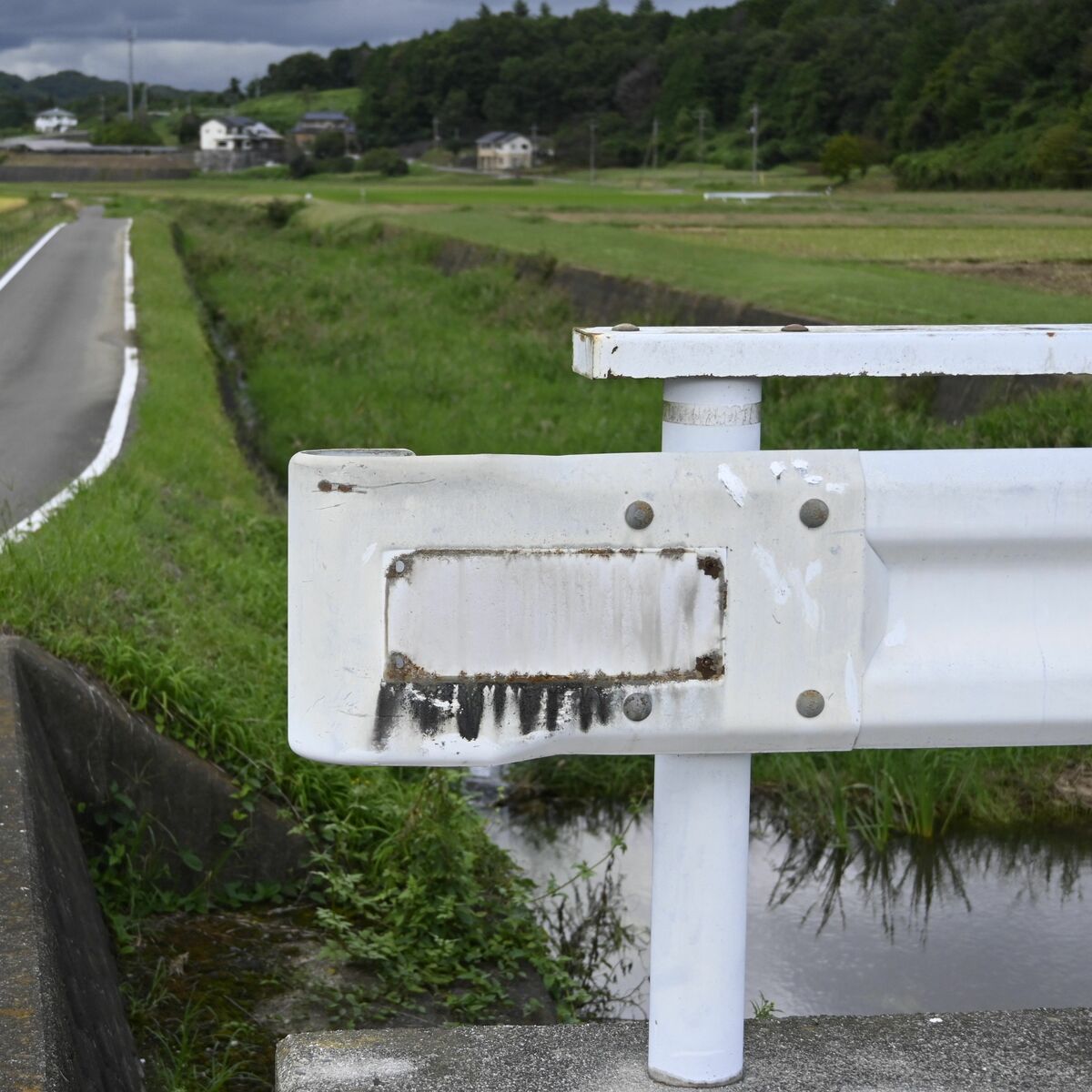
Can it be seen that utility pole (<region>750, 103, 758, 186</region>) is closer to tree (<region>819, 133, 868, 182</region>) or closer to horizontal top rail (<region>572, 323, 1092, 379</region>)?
tree (<region>819, 133, 868, 182</region>)

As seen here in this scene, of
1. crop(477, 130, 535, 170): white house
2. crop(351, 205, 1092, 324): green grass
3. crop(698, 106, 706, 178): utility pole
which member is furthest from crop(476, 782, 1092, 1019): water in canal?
crop(477, 130, 535, 170): white house

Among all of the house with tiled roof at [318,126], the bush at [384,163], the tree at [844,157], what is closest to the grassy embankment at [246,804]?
the tree at [844,157]

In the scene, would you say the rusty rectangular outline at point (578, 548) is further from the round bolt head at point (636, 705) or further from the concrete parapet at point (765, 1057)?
the concrete parapet at point (765, 1057)

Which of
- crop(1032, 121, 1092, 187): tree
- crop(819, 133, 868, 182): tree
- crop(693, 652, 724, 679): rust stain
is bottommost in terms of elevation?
crop(693, 652, 724, 679): rust stain

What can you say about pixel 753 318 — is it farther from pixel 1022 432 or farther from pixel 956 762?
pixel 956 762

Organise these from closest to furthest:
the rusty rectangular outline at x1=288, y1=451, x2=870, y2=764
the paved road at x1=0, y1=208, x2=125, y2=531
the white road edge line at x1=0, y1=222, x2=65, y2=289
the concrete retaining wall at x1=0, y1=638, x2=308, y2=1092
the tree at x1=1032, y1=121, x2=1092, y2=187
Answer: the rusty rectangular outline at x1=288, y1=451, x2=870, y2=764 → the concrete retaining wall at x1=0, y1=638, x2=308, y2=1092 → the paved road at x1=0, y1=208, x2=125, y2=531 → the tree at x1=1032, y1=121, x2=1092, y2=187 → the white road edge line at x1=0, y1=222, x2=65, y2=289

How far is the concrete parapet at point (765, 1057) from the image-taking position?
76.0 inches

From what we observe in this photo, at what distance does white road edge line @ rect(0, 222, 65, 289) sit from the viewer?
27.1 meters

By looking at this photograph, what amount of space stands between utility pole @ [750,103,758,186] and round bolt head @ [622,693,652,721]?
2298 inches

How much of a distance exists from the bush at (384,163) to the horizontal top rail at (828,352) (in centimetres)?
11286

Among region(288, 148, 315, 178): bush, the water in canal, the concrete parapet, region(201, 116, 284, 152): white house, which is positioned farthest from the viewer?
region(201, 116, 284, 152): white house

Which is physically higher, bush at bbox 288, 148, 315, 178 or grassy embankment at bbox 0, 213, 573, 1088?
bush at bbox 288, 148, 315, 178

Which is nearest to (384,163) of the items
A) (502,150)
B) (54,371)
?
(502,150)

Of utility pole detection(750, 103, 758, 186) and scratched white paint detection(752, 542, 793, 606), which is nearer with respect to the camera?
scratched white paint detection(752, 542, 793, 606)
